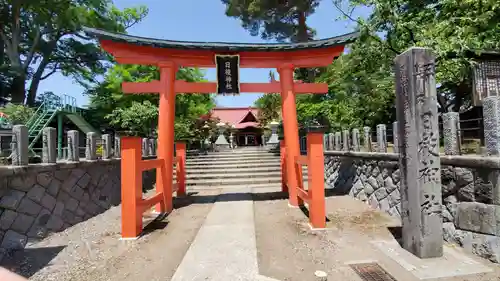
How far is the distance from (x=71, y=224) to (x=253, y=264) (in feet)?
15.5

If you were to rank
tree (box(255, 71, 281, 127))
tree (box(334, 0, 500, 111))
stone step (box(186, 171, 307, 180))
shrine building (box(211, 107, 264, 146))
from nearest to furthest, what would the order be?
tree (box(334, 0, 500, 111))
stone step (box(186, 171, 307, 180))
tree (box(255, 71, 281, 127))
shrine building (box(211, 107, 264, 146))

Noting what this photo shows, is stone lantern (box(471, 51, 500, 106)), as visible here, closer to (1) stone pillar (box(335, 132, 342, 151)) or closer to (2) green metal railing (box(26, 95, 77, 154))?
(1) stone pillar (box(335, 132, 342, 151))

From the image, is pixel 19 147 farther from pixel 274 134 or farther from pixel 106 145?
pixel 274 134

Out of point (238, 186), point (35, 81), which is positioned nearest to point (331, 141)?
point (238, 186)

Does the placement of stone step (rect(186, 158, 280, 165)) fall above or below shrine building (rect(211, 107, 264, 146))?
below

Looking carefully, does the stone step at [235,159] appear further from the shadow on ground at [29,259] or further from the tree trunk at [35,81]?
the tree trunk at [35,81]

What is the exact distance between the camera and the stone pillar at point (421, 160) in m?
4.16

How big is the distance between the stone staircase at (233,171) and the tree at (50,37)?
14.3 meters

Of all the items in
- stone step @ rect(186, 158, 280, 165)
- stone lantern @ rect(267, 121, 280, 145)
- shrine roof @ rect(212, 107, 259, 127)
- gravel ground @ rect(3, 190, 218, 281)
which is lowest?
gravel ground @ rect(3, 190, 218, 281)

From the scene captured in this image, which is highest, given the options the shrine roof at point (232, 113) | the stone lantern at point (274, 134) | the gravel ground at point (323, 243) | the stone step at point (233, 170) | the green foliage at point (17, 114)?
the shrine roof at point (232, 113)

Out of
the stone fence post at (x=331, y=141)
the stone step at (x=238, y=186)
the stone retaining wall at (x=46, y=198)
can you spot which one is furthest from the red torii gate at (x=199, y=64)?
the stone fence post at (x=331, y=141)

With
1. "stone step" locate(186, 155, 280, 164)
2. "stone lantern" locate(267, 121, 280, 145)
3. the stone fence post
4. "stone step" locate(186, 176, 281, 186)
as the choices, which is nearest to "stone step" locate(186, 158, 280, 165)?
"stone step" locate(186, 155, 280, 164)

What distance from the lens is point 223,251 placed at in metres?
4.27

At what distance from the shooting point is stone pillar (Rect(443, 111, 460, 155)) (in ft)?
15.4
